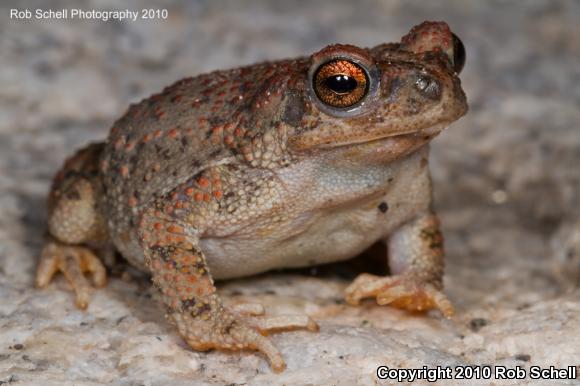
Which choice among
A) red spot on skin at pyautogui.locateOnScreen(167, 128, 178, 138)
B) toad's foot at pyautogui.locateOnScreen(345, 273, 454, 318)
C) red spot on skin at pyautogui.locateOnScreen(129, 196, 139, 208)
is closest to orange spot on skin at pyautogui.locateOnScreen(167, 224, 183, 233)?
red spot on skin at pyautogui.locateOnScreen(129, 196, 139, 208)

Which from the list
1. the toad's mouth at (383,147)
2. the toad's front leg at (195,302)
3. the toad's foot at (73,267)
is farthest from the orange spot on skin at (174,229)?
the toad's mouth at (383,147)

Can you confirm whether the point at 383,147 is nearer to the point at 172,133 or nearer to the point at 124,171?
the point at 172,133

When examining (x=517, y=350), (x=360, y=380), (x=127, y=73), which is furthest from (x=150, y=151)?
(x=127, y=73)

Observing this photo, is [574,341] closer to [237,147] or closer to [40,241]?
[237,147]

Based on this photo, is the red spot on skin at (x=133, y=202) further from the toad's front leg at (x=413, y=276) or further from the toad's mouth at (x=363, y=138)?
the toad's front leg at (x=413, y=276)

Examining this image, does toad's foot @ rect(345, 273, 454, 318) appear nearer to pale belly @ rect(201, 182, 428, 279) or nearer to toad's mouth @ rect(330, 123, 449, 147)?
pale belly @ rect(201, 182, 428, 279)

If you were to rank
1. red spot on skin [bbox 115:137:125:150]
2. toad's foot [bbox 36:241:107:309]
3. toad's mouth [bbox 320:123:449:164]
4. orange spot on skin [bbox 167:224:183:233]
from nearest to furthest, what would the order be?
toad's mouth [bbox 320:123:449:164] < orange spot on skin [bbox 167:224:183:233] < toad's foot [bbox 36:241:107:309] < red spot on skin [bbox 115:137:125:150]
